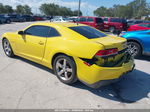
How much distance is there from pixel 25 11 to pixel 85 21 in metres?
71.3

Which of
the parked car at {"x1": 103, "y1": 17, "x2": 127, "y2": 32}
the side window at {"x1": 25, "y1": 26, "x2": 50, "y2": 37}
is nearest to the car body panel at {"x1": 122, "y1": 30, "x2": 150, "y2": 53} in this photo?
the side window at {"x1": 25, "y1": 26, "x2": 50, "y2": 37}

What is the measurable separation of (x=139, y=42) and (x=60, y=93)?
4.06 metres

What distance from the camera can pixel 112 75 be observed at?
288 cm

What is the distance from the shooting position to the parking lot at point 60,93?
273 centimetres

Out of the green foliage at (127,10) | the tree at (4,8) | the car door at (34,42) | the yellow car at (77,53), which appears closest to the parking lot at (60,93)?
the yellow car at (77,53)

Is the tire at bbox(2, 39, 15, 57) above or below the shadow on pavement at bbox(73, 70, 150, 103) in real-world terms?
above

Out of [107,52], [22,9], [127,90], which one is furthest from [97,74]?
[22,9]

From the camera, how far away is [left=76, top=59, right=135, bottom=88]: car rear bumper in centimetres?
277

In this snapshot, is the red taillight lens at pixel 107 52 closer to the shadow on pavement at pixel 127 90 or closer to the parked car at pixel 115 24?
the shadow on pavement at pixel 127 90

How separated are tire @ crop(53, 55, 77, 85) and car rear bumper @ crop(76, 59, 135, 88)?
18cm

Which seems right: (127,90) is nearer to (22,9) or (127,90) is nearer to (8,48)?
(8,48)

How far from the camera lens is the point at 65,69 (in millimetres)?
3396

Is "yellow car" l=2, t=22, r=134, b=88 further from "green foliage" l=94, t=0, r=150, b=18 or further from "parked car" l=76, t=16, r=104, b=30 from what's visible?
"green foliage" l=94, t=0, r=150, b=18

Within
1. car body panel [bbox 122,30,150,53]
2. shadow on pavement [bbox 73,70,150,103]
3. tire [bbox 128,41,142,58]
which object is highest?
car body panel [bbox 122,30,150,53]
